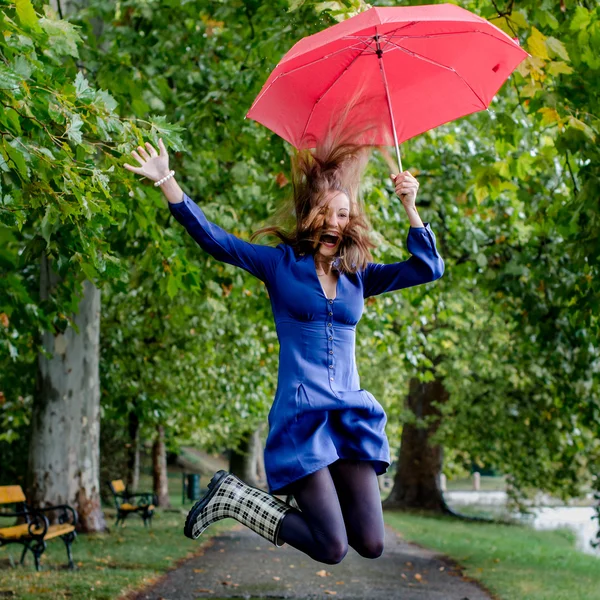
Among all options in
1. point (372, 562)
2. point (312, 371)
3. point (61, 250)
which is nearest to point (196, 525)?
point (312, 371)

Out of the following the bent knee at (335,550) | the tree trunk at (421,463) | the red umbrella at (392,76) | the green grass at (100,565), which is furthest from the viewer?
the tree trunk at (421,463)

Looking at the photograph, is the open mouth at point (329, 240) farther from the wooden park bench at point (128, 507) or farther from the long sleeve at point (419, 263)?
the wooden park bench at point (128, 507)

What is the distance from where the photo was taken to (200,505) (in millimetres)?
4254

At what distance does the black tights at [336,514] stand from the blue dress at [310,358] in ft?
0.24

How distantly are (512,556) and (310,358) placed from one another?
1266 centimetres

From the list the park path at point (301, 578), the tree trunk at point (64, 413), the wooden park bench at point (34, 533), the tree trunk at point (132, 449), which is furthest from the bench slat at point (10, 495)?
the tree trunk at point (132, 449)

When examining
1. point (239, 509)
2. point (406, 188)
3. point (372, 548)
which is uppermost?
point (406, 188)

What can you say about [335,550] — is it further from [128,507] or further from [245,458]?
[245,458]

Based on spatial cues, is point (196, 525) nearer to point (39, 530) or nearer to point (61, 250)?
point (61, 250)

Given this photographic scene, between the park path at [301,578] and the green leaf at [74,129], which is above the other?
the green leaf at [74,129]

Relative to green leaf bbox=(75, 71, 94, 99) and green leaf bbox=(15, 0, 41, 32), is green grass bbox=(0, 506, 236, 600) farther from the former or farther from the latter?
green leaf bbox=(15, 0, 41, 32)

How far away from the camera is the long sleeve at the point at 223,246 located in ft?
13.0

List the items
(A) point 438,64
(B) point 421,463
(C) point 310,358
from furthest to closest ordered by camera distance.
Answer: (B) point 421,463 < (A) point 438,64 < (C) point 310,358

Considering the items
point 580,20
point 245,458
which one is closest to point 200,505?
point 580,20
